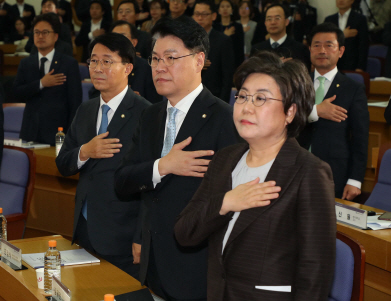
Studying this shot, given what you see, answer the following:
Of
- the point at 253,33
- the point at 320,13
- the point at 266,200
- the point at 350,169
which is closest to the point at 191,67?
the point at 266,200

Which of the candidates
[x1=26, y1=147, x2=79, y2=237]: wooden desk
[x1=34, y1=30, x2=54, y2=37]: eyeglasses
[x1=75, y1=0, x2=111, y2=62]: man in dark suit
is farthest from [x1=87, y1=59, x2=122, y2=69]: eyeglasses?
[x1=75, y1=0, x2=111, y2=62]: man in dark suit

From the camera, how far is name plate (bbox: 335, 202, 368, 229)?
2.46m

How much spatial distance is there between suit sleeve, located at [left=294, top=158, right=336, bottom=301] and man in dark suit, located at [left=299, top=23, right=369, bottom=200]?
1.80 m

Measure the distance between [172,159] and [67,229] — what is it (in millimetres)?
2530

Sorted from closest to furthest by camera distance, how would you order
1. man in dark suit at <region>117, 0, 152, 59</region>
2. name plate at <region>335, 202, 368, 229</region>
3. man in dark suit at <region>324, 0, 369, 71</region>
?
name plate at <region>335, 202, 368, 229</region> < man in dark suit at <region>117, 0, 152, 59</region> < man in dark suit at <region>324, 0, 369, 71</region>

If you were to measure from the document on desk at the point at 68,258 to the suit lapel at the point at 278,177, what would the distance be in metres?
0.98

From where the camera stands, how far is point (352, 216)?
253 centimetres

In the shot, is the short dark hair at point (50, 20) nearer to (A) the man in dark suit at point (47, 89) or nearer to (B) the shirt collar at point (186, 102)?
(A) the man in dark suit at point (47, 89)

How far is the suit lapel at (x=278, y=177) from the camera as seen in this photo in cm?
138

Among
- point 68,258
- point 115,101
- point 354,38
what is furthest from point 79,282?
point 354,38

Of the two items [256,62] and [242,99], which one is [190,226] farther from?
[256,62]

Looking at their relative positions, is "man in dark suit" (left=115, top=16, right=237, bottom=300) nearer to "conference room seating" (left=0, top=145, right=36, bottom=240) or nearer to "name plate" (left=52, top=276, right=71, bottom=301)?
"name plate" (left=52, top=276, right=71, bottom=301)

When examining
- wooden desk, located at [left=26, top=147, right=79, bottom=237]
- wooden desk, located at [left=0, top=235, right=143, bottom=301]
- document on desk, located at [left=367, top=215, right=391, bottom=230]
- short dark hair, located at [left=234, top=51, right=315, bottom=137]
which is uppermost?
short dark hair, located at [left=234, top=51, right=315, bottom=137]

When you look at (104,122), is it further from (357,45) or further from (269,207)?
(357,45)
